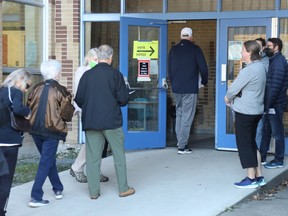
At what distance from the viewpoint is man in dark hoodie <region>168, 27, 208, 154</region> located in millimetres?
9703

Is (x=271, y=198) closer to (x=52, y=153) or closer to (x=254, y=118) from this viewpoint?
(x=254, y=118)

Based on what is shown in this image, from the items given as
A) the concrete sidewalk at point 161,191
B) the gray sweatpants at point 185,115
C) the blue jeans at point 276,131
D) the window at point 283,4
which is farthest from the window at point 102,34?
the blue jeans at point 276,131

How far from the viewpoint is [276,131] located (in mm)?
8469

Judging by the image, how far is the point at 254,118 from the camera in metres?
7.09

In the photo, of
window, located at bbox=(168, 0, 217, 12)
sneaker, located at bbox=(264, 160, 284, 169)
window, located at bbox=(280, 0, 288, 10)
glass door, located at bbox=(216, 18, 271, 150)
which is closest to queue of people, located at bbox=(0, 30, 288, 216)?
sneaker, located at bbox=(264, 160, 284, 169)

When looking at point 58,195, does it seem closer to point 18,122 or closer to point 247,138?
point 18,122

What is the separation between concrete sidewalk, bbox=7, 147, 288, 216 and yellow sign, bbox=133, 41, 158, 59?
1843 millimetres

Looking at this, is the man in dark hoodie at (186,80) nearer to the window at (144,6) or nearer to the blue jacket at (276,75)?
the window at (144,6)

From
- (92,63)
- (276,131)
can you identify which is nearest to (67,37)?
(92,63)

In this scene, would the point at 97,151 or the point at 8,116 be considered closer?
the point at 8,116

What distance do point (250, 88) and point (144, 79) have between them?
3304 millimetres

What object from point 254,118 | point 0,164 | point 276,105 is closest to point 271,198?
point 254,118

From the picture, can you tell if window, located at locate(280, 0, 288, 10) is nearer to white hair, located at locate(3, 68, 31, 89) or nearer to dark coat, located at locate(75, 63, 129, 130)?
dark coat, located at locate(75, 63, 129, 130)

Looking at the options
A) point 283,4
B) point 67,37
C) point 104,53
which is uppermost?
point 283,4
